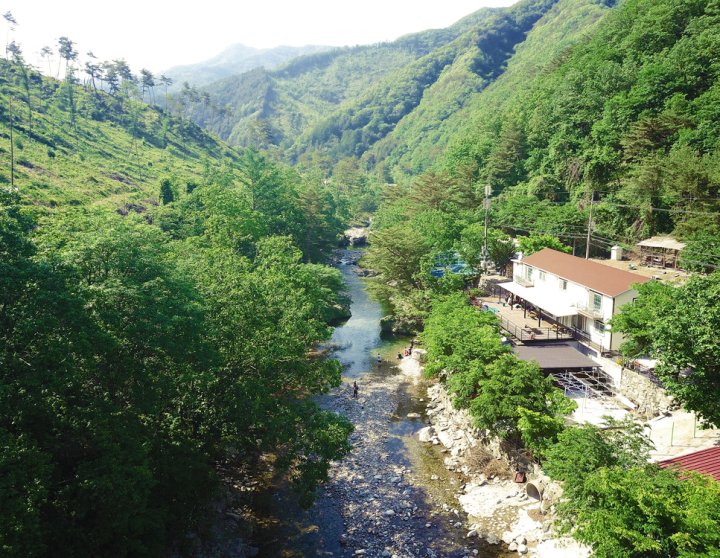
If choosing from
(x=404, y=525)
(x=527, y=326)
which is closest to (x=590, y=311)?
(x=527, y=326)

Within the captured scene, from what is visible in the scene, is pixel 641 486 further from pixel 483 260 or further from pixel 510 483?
pixel 483 260

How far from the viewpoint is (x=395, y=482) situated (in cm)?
2259

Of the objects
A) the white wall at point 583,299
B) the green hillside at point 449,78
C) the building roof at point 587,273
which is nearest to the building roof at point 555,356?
the white wall at point 583,299

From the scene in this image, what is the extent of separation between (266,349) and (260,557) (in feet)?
26.1

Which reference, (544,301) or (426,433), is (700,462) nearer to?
(426,433)

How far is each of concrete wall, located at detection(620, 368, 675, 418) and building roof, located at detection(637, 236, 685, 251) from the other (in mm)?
15059

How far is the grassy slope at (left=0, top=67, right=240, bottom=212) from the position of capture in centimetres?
5722

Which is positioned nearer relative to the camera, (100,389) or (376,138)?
(100,389)

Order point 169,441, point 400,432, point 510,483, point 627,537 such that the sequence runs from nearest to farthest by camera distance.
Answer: point 627,537 → point 169,441 → point 510,483 → point 400,432

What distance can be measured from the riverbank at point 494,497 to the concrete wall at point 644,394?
6935mm

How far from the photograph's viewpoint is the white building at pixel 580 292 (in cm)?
2722

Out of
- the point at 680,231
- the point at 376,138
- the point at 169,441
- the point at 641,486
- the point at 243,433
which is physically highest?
the point at 376,138

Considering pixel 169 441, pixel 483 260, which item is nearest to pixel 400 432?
pixel 169 441

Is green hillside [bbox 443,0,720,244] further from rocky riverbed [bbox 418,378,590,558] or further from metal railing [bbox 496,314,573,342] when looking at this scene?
rocky riverbed [bbox 418,378,590,558]
